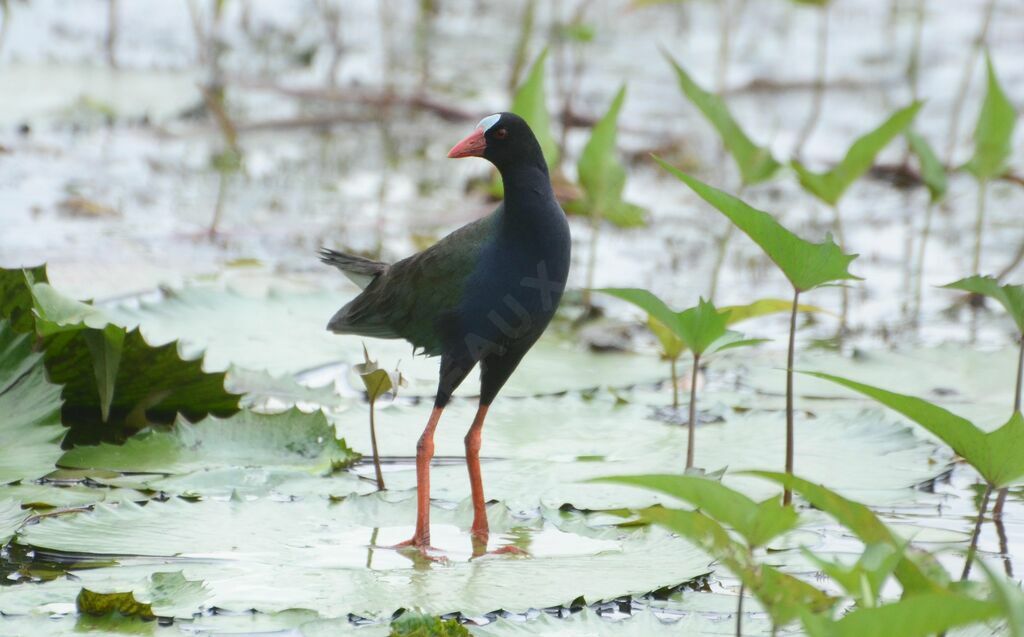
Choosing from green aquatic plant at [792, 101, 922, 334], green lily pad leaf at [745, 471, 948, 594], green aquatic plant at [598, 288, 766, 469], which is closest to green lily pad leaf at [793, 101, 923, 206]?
green aquatic plant at [792, 101, 922, 334]

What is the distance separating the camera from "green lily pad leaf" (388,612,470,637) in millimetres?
1879

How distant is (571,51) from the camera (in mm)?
8250

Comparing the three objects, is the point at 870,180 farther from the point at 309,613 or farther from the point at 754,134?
the point at 309,613

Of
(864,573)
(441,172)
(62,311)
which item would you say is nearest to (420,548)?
(62,311)

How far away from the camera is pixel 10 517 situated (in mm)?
2258

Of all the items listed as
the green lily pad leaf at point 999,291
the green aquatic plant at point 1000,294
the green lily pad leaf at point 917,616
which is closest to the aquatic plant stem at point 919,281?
the green aquatic plant at point 1000,294

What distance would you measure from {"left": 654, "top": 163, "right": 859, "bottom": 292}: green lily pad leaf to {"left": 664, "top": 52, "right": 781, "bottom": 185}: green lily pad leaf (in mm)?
954

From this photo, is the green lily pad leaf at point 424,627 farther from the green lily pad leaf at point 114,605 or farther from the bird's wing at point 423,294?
the bird's wing at point 423,294

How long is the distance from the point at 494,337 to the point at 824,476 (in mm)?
842

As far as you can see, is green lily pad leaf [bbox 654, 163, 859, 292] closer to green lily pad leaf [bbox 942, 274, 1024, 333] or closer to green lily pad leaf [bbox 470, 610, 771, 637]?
green lily pad leaf [bbox 942, 274, 1024, 333]

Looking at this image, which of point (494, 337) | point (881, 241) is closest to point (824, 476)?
point (494, 337)

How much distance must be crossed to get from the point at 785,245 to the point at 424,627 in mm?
835

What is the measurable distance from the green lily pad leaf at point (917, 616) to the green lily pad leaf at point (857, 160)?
182cm

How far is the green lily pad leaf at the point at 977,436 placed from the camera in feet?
5.91
